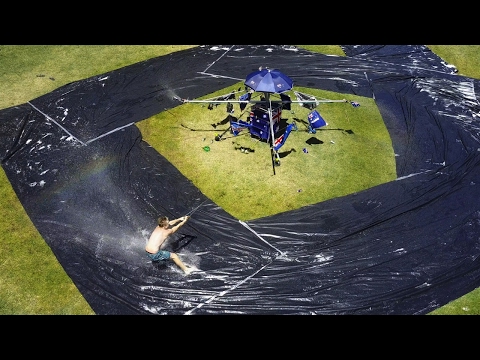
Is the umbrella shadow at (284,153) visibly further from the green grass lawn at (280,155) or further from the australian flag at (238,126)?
the australian flag at (238,126)

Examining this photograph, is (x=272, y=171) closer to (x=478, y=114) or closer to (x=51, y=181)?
(x=51, y=181)

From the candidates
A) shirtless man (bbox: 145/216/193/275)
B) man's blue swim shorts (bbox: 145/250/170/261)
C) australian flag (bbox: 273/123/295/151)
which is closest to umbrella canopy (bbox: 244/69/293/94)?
australian flag (bbox: 273/123/295/151)

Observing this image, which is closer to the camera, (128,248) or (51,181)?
(128,248)

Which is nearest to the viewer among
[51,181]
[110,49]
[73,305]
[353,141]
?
[73,305]

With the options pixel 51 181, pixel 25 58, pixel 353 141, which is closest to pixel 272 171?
pixel 353 141

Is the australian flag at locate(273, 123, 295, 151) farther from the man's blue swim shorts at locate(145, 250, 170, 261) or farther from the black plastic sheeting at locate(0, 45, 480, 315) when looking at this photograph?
the man's blue swim shorts at locate(145, 250, 170, 261)

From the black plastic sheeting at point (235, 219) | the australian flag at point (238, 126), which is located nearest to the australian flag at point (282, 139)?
the australian flag at point (238, 126)

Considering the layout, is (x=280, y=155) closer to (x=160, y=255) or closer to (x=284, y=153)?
(x=284, y=153)

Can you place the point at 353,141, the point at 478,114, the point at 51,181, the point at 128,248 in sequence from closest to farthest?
the point at 128,248 < the point at 51,181 < the point at 353,141 < the point at 478,114
